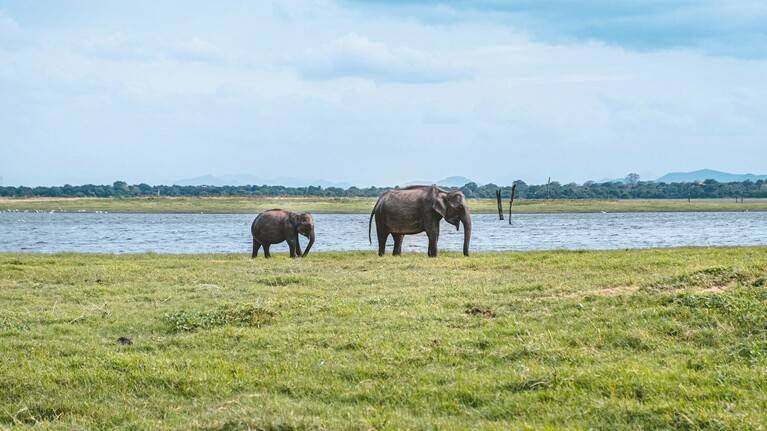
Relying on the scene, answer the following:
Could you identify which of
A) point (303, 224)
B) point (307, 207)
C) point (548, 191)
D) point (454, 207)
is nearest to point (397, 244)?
point (454, 207)

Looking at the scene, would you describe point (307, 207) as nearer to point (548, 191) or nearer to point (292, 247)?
point (548, 191)

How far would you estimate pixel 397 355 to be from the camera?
10.7m

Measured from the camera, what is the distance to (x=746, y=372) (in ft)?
30.2

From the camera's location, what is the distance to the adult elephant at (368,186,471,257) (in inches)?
1117

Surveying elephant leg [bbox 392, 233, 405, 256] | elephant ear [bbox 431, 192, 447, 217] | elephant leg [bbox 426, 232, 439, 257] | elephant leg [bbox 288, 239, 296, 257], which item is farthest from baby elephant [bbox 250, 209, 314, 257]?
elephant ear [bbox 431, 192, 447, 217]

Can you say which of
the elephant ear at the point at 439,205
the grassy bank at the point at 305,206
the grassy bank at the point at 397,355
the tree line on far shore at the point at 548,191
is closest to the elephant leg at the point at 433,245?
the elephant ear at the point at 439,205

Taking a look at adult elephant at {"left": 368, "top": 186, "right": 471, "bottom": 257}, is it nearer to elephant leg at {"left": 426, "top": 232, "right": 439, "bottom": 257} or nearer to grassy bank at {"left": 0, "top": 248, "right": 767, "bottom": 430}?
elephant leg at {"left": 426, "top": 232, "right": 439, "bottom": 257}

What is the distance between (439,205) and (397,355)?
1779 centimetres

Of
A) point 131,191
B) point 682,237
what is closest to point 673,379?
point 682,237

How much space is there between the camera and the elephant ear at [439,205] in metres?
28.2

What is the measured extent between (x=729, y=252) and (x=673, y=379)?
16.5m

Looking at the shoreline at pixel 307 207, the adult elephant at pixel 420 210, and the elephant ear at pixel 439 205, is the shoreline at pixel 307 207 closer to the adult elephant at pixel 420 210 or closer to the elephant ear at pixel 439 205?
the adult elephant at pixel 420 210

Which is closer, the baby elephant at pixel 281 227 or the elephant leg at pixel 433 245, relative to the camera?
the elephant leg at pixel 433 245

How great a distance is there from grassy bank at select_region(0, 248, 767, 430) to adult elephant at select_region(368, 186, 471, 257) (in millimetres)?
10707
